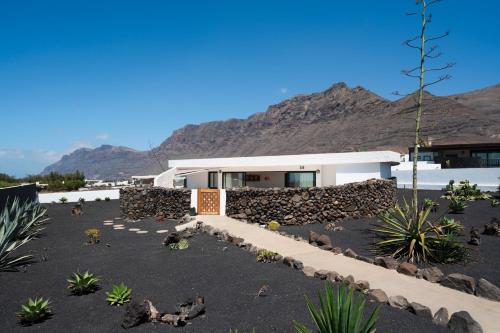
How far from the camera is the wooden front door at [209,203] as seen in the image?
17.7 metres

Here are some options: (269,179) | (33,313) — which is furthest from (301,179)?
(33,313)

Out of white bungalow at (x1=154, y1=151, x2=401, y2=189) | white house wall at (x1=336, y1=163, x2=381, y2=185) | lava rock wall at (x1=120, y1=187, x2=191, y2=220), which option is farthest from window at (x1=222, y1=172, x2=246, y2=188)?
lava rock wall at (x1=120, y1=187, x2=191, y2=220)

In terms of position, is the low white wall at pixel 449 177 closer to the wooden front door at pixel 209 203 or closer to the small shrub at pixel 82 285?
the wooden front door at pixel 209 203

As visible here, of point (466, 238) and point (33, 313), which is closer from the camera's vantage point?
point (33, 313)

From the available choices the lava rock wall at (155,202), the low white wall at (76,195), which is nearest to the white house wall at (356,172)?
the lava rock wall at (155,202)

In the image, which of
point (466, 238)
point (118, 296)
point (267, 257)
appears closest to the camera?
point (118, 296)

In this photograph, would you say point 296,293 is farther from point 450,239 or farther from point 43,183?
point 43,183

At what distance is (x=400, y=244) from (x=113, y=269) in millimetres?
7827

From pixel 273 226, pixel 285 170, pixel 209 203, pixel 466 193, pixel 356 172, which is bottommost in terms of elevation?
pixel 273 226

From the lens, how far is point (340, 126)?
336 ft

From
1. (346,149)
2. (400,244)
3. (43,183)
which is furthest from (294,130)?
(400,244)

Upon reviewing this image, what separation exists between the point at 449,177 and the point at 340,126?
255ft

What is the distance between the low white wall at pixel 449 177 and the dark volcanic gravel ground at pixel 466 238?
295 inches

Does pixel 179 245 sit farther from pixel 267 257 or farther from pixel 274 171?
pixel 274 171
